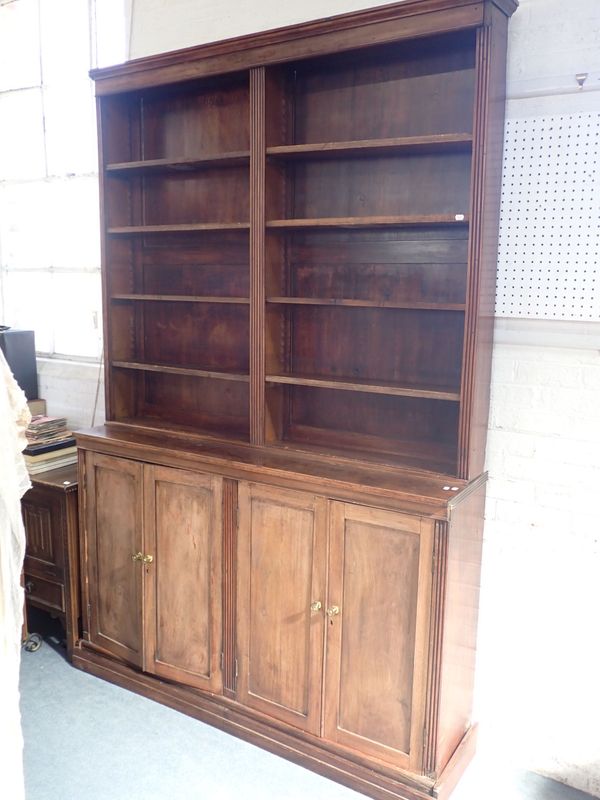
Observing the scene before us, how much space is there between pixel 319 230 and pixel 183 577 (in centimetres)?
148

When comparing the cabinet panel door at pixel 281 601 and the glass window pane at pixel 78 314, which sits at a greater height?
the glass window pane at pixel 78 314

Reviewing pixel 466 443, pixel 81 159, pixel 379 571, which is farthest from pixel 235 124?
pixel 379 571

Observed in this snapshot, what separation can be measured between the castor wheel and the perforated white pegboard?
259 cm

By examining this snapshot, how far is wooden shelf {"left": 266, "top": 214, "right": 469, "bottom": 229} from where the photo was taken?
2.23 meters

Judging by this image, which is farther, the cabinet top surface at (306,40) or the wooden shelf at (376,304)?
the wooden shelf at (376,304)

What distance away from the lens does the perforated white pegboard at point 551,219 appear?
225 centimetres

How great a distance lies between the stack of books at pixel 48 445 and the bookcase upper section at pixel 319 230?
18.8 inches

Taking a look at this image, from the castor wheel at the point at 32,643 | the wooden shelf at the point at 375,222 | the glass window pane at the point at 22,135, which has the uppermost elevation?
the glass window pane at the point at 22,135

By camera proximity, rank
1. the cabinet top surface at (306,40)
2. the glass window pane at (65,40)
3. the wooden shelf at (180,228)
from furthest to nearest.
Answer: the glass window pane at (65,40) < the wooden shelf at (180,228) < the cabinet top surface at (306,40)

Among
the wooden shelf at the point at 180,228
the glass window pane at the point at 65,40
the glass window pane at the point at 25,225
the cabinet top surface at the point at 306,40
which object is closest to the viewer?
the cabinet top surface at the point at 306,40

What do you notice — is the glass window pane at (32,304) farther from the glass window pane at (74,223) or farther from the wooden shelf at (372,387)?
the wooden shelf at (372,387)

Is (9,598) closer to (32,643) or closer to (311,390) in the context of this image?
(311,390)

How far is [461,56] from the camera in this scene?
236cm

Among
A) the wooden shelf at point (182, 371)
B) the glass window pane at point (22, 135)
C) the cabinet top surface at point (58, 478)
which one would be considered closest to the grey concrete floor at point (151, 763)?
the cabinet top surface at point (58, 478)
